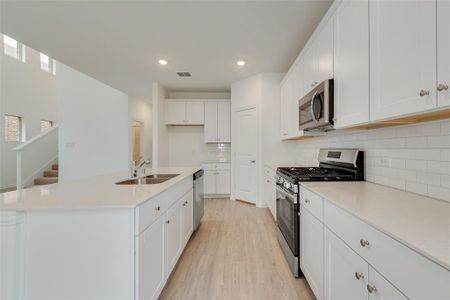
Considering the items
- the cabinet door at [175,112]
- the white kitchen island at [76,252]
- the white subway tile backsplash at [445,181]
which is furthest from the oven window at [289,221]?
the cabinet door at [175,112]

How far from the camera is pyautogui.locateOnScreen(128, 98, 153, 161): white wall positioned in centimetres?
597

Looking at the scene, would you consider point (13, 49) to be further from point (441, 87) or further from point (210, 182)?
point (441, 87)

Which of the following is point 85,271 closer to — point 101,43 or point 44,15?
point 44,15

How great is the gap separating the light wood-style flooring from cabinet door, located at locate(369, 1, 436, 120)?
157 centimetres

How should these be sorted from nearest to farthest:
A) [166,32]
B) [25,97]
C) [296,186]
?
[296,186], [166,32], [25,97]

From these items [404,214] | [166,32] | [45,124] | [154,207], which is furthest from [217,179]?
[45,124]

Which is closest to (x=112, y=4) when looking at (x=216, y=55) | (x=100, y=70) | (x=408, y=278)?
(x=216, y=55)

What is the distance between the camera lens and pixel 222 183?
202 inches

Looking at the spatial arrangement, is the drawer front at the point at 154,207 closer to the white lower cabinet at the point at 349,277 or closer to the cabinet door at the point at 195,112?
the white lower cabinet at the point at 349,277

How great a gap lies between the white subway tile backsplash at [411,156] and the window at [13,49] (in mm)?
8463

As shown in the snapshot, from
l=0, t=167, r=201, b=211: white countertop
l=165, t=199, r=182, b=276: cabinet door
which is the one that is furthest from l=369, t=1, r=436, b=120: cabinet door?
l=165, t=199, r=182, b=276: cabinet door

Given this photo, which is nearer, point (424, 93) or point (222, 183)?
point (424, 93)

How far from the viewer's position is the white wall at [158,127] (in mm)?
4822

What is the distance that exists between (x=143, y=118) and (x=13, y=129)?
3438mm
